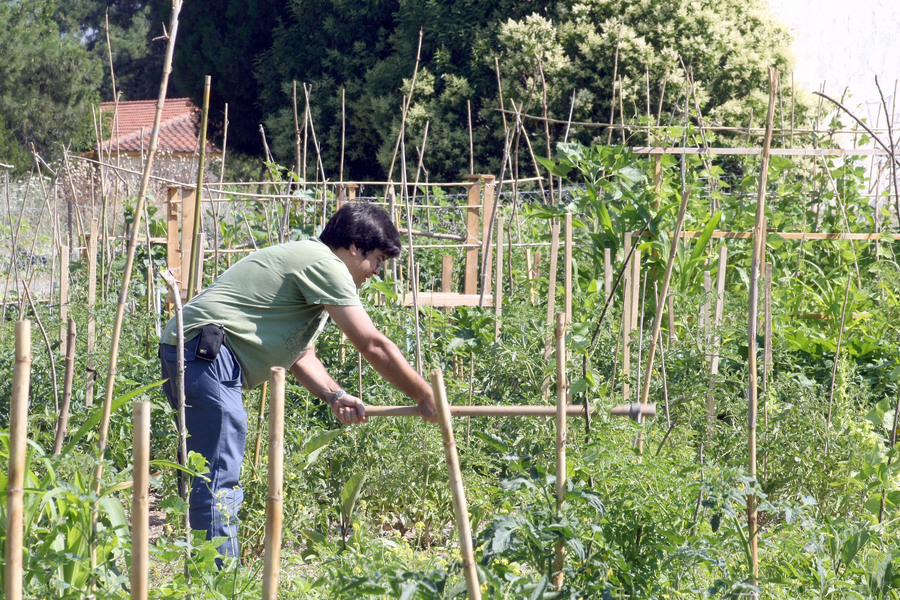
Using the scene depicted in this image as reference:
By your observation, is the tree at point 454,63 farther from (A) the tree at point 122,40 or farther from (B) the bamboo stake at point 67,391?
(A) the tree at point 122,40

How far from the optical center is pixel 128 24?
1232 inches

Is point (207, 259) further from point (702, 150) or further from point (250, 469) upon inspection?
point (702, 150)

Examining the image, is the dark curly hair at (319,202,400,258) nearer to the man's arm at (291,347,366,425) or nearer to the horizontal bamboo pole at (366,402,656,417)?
the man's arm at (291,347,366,425)

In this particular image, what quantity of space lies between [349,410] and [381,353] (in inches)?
7.6

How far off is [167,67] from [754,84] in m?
12.4

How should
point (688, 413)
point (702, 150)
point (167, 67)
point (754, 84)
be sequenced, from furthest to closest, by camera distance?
point (754, 84) → point (702, 150) → point (688, 413) → point (167, 67)

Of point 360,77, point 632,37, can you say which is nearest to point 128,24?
point 360,77

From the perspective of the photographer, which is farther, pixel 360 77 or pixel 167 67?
pixel 360 77

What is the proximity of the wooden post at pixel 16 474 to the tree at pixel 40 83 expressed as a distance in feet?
59.4

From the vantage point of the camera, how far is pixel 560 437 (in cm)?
213

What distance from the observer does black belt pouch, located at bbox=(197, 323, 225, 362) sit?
→ 2762mm

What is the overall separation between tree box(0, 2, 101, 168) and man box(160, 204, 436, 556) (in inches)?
672

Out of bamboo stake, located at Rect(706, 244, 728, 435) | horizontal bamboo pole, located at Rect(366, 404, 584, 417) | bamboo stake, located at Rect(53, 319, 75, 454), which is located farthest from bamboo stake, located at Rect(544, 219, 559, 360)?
bamboo stake, located at Rect(53, 319, 75, 454)

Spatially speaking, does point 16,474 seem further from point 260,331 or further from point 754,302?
point 754,302
